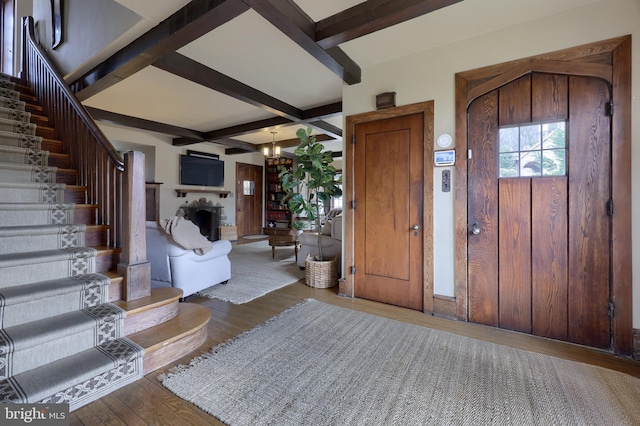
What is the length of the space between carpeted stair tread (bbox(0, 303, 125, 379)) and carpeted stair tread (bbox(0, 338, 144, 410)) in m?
0.04

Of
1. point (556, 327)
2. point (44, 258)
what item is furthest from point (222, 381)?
point (556, 327)

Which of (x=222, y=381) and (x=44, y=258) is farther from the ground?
(x=44, y=258)

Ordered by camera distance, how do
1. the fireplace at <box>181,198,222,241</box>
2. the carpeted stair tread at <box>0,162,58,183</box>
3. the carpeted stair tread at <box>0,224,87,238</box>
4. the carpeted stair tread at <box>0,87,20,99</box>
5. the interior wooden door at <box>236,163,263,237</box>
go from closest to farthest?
the carpeted stair tread at <box>0,224,87,238</box> < the carpeted stair tread at <box>0,162,58,183</box> < the carpeted stair tread at <box>0,87,20,99</box> < the fireplace at <box>181,198,222,241</box> < the interior wooden door at <box>236,163,263,237</box>

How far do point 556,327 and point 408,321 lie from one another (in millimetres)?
1135

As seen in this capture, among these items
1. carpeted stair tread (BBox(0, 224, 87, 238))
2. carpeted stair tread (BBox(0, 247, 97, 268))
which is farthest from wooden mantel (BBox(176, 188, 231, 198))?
carpeted stair tread (BBox(0, 247, 97, 268))

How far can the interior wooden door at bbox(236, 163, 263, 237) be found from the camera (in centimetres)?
874

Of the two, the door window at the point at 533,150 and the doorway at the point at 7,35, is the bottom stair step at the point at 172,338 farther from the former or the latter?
the doorway at the point at 7,35

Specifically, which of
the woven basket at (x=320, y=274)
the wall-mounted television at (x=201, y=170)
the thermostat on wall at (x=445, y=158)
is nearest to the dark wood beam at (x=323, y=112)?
the thermostat on wall at (x=445, y=158)

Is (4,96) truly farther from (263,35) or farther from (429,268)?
(429,268)

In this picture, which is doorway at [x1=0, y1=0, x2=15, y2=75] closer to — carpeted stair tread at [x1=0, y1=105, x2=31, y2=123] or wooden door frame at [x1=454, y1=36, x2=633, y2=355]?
carpeted stair tread at [x1=0, y1=105, x2=31, y2=123]

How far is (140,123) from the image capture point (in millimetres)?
5293

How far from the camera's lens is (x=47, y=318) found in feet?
5.44

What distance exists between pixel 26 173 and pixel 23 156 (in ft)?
1.09

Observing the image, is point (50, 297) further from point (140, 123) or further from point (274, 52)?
point (140, 123)
